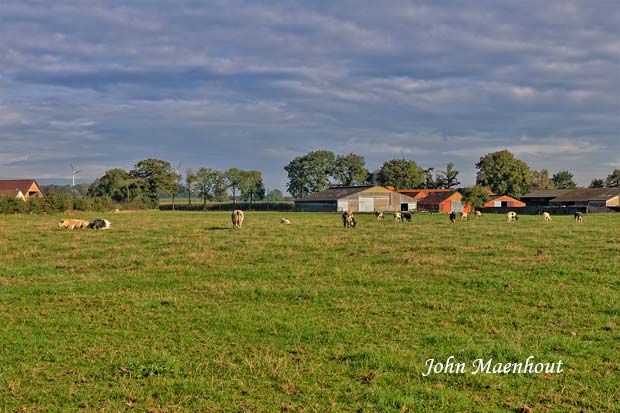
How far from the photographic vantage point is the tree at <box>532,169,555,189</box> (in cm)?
13975

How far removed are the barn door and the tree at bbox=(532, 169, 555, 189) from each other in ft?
216

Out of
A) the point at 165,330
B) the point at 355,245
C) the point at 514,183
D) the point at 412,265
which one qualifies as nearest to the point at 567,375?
the point at 165,330

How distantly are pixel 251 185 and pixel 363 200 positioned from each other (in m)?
50.0

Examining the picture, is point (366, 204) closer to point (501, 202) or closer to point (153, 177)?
point (501, 202)

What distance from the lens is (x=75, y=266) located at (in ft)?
56.2

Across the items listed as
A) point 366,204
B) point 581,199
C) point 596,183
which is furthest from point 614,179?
point 366,204

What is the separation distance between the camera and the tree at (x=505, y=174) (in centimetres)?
11874

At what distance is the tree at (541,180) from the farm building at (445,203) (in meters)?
51.5

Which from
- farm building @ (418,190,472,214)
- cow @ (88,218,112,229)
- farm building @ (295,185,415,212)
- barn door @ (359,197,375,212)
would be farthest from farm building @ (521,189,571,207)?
cow @ (88,218,112,229)

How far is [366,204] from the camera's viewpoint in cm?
9938

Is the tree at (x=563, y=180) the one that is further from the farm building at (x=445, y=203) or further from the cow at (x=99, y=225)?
the cow at (x=99, y=225)

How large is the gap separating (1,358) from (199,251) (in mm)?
12338

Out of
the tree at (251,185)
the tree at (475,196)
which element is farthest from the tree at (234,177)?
the tree at (475,196)

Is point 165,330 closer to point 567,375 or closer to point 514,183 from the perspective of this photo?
point 567,375
